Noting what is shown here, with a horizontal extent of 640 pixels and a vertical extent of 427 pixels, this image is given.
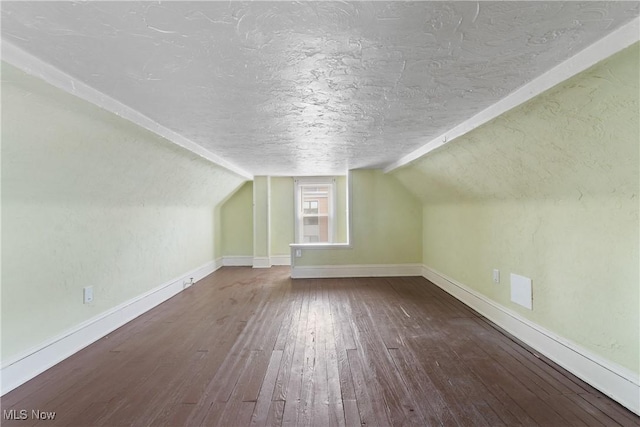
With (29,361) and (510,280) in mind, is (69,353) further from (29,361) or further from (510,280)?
(510,280)

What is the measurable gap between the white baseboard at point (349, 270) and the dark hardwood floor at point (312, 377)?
160 centimetres

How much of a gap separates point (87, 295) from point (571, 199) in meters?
3.86

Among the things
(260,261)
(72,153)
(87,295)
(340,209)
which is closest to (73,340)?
(87,295)

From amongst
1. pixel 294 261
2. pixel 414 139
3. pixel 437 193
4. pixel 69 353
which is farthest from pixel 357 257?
pixel 69 353

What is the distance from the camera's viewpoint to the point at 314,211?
19.3 ft

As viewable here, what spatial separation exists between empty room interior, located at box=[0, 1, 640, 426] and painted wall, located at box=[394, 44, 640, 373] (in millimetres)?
13

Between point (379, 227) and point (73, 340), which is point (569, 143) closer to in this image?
point (379, 227)

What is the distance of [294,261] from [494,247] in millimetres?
2960

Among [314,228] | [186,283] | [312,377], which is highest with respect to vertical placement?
[314,228]

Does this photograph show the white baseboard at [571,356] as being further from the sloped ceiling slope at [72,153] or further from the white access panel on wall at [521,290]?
the sloped ceiling slope at [72,153]

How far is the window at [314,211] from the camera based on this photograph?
5.84 metres

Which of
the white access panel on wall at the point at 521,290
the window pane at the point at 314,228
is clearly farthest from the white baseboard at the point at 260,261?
the white access panel on wall at the point at 521,290

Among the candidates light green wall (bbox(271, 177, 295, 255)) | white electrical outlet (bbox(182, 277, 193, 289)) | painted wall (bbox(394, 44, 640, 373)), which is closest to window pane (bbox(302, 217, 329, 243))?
light green wall (bbox(271, 177, 295, 255))

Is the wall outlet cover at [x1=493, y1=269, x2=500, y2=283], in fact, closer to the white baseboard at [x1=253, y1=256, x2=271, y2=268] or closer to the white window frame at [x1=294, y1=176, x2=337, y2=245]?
the white window frame at [x1=294, y1=176, x2=337, y2=245]
